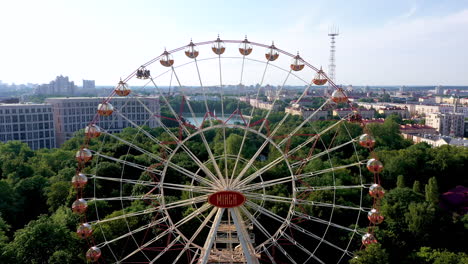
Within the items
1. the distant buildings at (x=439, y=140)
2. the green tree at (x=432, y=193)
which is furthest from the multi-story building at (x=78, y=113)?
the green tree at (x=432, y=193)

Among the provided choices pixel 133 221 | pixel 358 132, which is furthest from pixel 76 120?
pixel 133 221

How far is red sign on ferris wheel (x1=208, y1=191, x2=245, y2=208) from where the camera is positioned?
14172 millimetres

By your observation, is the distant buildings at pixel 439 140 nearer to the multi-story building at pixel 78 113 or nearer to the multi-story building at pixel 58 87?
the multi-story building at pixel 78 113

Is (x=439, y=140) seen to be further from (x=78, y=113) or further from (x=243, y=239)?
(x=78, y=113)

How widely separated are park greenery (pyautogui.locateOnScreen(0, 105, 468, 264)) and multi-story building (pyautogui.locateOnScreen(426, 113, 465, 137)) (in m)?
45.4

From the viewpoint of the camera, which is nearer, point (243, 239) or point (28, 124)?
point (243, 239)

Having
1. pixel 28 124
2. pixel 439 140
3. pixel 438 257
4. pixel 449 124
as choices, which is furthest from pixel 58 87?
pixel 438 257

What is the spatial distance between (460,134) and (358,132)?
152ft

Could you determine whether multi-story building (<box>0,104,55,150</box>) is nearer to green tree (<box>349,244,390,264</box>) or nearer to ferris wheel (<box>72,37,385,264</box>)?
ferris wheel (<box>72,37,385,264</box>)

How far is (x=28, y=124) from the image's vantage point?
65500mm

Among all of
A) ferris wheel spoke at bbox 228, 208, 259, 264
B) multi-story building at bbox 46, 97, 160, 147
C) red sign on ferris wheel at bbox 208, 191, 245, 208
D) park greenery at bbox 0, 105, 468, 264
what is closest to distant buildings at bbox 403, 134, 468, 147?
park greenery at bbox 0, 105, 468, 264

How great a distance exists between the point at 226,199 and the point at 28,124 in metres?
61.3

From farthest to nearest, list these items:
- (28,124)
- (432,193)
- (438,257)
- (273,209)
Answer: (28,124)
(432,193)
(273,209)
(438,257)

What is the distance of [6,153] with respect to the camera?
4159 centimetres
